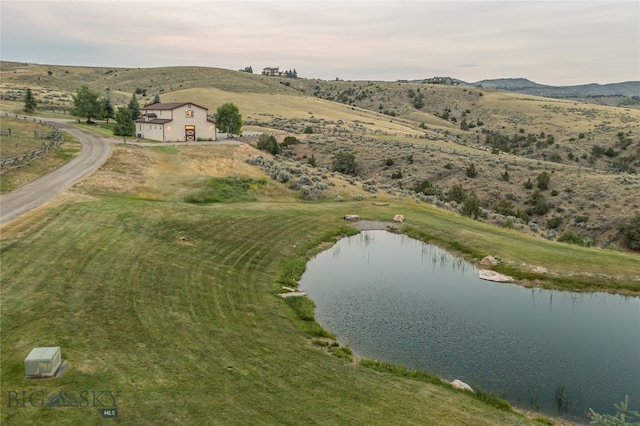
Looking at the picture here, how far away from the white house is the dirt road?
8891 millimetres

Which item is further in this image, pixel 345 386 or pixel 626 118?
pixel 626 118

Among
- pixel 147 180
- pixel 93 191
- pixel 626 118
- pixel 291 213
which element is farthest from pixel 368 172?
pixel 626 118

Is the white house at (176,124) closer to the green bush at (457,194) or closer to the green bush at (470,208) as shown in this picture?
the green bush at (457,194)

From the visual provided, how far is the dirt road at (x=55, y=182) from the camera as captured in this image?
1209 inches

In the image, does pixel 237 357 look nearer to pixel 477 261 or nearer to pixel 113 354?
pixel 113 354

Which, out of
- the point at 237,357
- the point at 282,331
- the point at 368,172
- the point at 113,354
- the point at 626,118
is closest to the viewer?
the point at 113,354

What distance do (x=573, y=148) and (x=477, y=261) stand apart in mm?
81528

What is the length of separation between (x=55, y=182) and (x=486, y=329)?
35.9 m

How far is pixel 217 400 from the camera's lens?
13883mm

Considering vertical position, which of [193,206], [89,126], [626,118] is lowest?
[193,206]

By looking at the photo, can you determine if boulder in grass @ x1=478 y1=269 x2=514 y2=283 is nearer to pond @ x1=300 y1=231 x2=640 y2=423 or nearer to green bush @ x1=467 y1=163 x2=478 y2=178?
pond @ x1=300 y1=231 x2=640 y2=423

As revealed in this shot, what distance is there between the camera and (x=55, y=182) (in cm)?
3778

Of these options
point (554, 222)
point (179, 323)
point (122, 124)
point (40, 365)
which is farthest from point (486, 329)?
point (122, 124)

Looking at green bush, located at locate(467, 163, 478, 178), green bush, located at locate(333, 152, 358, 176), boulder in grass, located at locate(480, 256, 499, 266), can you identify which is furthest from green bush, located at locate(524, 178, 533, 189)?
boulder in grass, located at locate(480, 256, 499, 266)
